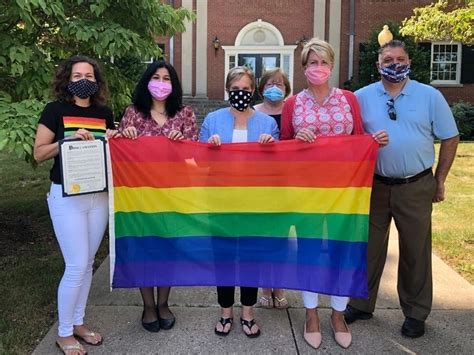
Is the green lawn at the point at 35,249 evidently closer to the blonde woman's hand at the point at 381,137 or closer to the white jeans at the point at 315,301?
the white jeans at the point at 315,301

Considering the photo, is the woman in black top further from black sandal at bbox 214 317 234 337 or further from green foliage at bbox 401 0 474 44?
green foliage at bbox 401 0 474 44

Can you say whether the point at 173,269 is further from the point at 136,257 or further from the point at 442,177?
the point at 442,177

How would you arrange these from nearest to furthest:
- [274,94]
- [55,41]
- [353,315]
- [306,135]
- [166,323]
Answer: [306,135]
[166,323]
[353,315]
[274,94]
[55,41]

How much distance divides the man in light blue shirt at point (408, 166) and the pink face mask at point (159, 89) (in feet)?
4.75

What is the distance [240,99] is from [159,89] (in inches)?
23.5

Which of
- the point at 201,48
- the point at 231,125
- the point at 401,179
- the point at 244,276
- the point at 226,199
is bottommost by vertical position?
the point at 244,276

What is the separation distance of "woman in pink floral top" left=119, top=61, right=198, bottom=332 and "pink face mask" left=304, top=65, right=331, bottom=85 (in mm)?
969

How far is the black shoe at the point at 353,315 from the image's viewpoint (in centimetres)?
426

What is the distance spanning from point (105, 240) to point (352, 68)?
17377 mm

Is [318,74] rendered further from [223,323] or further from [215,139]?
[223,323]

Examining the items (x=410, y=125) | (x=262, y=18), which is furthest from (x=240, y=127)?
(x=262, y=18)

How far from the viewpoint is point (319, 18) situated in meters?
22.1

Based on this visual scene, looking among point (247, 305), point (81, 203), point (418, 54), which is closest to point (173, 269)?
point (247, 305)

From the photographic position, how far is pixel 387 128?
12.7ft
